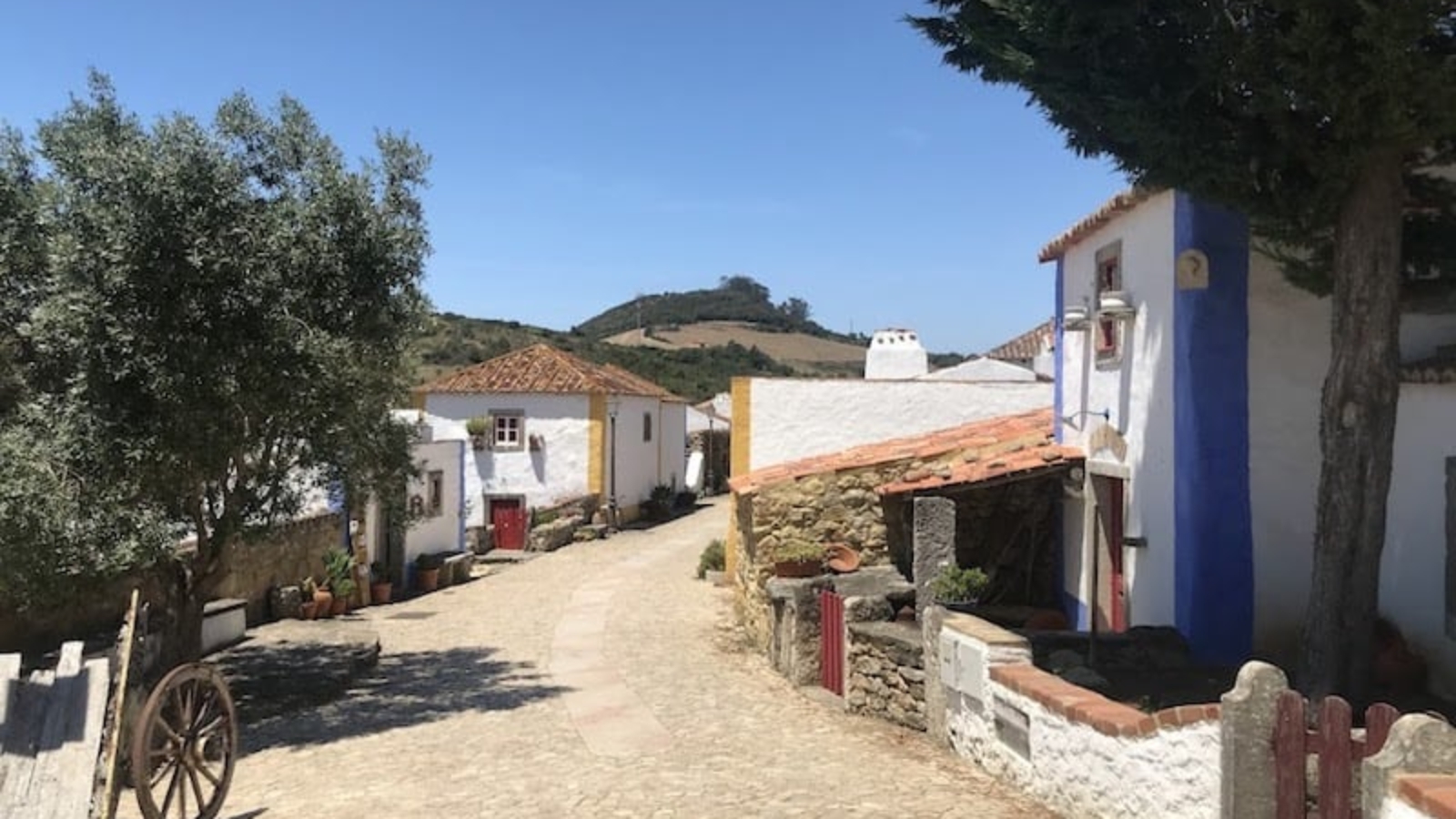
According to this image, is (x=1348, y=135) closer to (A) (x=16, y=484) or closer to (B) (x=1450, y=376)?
(B) (x=1450, y=376)

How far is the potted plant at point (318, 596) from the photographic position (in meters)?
17.4

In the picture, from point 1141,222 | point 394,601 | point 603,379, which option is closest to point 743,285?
point 603,379

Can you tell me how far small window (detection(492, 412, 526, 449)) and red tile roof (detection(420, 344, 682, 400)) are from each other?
2.62 feet

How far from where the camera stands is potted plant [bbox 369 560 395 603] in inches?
790

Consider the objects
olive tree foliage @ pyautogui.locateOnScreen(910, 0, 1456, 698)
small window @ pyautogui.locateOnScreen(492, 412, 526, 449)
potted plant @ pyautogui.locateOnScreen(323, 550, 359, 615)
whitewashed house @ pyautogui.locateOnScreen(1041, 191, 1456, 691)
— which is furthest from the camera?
small window @ pyautogui.locateOnScreen(492, 412, 526, 449)

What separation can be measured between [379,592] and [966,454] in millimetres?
11918

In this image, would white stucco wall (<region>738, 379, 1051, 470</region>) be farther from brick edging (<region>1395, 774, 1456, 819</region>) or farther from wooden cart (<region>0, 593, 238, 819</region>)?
brick edging (<region>1395, 774, 1456, 819</region>)

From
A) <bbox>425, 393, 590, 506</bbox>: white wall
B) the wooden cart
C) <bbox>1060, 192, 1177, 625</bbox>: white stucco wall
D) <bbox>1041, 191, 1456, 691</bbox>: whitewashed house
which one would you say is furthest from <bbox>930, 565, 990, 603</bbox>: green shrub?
<bbox>425, 393, 590, 506</bbox>: white wall

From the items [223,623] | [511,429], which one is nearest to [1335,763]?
[223,623]

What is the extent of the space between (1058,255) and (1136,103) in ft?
21.2

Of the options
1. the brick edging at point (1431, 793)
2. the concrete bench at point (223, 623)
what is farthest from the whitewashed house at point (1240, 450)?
the concrete bench at point (223, 623)

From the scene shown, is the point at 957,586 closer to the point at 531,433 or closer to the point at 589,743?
the point at 589,743

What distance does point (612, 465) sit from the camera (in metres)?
33.7

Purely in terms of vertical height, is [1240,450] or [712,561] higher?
[1240,450]
